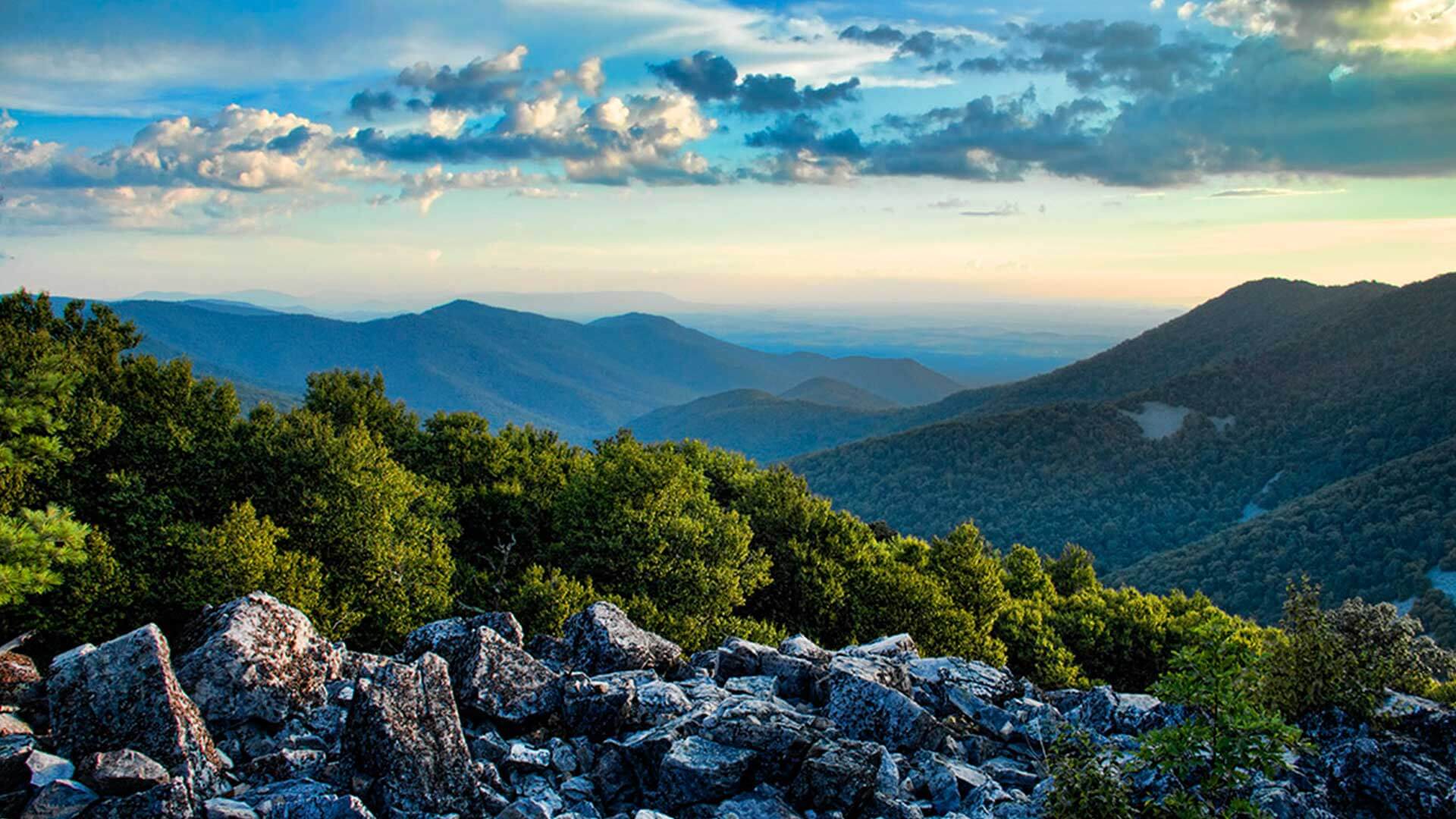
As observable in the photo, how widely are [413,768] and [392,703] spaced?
1.19 meters

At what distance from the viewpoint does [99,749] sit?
13805 millimetres

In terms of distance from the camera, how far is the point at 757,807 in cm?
1398

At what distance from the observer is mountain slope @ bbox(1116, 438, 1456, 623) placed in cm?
11269

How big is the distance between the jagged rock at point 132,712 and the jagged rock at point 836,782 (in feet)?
32.8

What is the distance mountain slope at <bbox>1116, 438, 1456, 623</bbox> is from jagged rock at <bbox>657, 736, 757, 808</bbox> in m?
114

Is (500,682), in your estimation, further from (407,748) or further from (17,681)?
(17,681)

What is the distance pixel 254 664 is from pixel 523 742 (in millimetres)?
5694

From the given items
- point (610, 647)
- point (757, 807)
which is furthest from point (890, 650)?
point (757, 807)

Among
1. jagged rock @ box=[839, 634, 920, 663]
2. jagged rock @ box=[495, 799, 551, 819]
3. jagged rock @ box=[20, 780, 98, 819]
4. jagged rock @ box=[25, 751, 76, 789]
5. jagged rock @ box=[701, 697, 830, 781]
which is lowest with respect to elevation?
jagged rock @ box=[839, 634, 920, 663]

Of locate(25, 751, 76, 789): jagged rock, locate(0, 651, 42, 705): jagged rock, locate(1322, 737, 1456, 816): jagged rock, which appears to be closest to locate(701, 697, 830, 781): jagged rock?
locate(1322, 737, 1456, 816): jagged rock

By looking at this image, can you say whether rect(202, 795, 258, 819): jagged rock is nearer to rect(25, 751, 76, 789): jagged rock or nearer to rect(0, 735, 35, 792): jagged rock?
rect(25, 751, 76, 789): jagged rock

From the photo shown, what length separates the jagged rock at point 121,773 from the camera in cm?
1253

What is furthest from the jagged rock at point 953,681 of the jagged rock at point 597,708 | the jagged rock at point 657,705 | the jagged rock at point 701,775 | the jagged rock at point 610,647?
the jagged rock at point 597,708

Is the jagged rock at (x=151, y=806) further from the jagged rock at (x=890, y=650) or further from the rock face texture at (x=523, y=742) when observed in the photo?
the jagged rock at (x=890, y=650)
